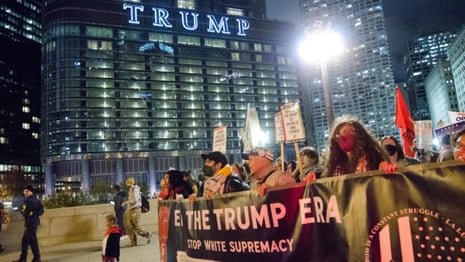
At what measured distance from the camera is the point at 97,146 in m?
91.4

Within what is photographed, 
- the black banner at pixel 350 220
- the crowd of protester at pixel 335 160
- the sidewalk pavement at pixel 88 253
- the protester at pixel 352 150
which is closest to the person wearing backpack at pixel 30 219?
the sidewalk pavement at pixel 88 253

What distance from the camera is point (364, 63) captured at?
171 m

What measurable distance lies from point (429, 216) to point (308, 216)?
985mm

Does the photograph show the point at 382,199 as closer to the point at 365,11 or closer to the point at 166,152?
the point at 166,152

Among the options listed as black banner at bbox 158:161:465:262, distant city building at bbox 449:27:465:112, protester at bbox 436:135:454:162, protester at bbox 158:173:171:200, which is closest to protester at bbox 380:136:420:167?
protester at bbox 436:135:454:162

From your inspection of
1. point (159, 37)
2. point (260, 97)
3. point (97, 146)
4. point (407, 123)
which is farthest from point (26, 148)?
point (407, 123)

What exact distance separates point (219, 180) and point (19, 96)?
5663 inches

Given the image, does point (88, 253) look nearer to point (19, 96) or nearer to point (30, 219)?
point (30, 219)

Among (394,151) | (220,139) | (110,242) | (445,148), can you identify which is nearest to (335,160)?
(394,151)

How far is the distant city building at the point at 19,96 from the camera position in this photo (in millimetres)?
122812

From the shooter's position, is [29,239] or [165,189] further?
[29,239]

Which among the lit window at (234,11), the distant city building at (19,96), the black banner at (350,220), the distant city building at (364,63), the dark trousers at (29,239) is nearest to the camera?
the black banner at (350,220)

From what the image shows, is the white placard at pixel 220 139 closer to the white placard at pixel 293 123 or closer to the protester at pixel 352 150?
the white placard at pixel 293 123

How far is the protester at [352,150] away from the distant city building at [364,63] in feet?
524
